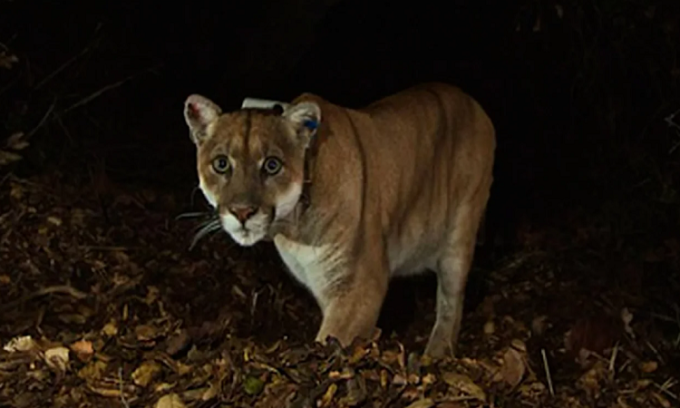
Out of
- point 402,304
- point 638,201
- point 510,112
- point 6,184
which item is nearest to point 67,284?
point 6,184

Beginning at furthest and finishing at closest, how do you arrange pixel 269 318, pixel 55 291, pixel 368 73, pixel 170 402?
1. pixel 368 73
2. pixel 269 318
3. pixel 55 291
4. pixel 170 402

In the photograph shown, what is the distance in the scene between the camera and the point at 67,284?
21.1 feet

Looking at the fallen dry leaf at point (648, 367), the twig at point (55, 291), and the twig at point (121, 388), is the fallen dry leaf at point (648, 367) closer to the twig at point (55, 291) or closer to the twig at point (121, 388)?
the twig at point (55, 291)

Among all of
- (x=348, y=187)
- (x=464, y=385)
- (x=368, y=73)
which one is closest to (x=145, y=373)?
(x=464, y=385)

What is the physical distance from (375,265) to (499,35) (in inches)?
175

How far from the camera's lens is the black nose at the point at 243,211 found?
505cm

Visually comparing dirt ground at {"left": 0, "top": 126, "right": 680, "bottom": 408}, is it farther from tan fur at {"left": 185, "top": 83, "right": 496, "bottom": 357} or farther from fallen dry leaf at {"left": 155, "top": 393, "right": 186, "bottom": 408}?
tan fur at {"left": 185, "top": 83, "right": 496, "bottom": 357}

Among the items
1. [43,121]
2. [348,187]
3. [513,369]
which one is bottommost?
[43,121]

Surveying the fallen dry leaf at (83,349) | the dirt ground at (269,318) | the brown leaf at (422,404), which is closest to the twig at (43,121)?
the dirt ground at (269,318)

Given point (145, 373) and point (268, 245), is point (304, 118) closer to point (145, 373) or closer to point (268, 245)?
point (145, 373)

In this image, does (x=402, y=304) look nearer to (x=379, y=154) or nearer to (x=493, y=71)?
(x=379, y=154)

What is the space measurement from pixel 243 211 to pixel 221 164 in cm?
25

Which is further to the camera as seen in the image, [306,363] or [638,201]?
[638,201]

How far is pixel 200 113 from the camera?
536 cm
